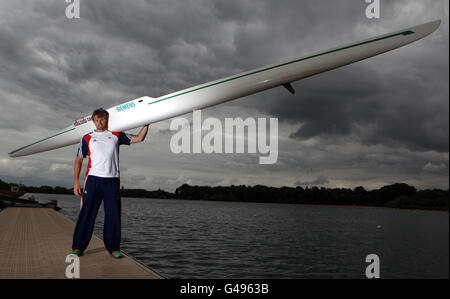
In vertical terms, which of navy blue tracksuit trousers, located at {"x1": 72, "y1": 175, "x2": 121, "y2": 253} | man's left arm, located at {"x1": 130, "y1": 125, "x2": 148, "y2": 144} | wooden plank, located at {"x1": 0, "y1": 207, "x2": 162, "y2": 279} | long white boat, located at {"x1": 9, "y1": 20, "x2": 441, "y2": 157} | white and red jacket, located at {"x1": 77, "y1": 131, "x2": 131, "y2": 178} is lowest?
wooden plank, located at {"x1": 0, "y1": 207, "x2": 162, "y2": 279}

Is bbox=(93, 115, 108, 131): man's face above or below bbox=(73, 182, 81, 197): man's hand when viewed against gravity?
above

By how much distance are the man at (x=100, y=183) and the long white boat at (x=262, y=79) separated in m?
1.72

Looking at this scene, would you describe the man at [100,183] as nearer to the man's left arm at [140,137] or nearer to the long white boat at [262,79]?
the man's left arm at [140,137]

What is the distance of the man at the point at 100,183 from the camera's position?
19.3 ft

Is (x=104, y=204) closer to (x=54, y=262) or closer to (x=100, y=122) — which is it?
(x=54, y=262)

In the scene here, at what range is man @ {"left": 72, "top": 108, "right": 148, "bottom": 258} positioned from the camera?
19.3 ft

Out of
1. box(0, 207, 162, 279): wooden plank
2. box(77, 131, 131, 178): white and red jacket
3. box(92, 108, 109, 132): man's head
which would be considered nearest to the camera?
box(0, 207, 162, 279): wooden plank

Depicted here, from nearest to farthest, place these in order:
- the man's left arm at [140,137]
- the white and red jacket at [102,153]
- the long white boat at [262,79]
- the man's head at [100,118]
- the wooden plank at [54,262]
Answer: the wooden plank at [54,262] < the white and red jacket at [102,153] < the man's head at [100,118] < the man's left arm at [140,137] < the long white boat at [262,79]

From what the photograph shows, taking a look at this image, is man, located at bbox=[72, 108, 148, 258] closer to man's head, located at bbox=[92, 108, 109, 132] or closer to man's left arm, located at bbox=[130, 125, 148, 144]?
man's head, located at bbox=[92, 108, 109, 132]

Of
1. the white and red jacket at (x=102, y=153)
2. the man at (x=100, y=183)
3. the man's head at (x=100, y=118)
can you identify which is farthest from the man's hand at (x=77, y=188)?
the man's head at (x=100, y=118)

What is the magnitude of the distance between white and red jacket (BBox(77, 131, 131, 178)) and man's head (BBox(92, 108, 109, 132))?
0.12 m

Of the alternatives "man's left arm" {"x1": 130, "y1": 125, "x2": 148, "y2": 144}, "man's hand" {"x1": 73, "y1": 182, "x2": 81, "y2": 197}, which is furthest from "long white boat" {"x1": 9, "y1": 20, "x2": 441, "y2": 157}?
"man's hand" {"x1": 73, "y1": 182, "x2": 81, "y2": 197}
